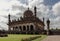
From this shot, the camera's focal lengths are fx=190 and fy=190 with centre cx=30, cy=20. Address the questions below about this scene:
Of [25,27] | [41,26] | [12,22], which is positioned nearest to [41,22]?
[41,26]

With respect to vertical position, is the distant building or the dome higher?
the dome

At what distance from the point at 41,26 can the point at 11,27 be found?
12980 mm

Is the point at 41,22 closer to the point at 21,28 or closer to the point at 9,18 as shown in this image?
the point at 21,28

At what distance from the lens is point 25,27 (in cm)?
7881

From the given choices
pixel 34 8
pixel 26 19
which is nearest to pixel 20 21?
pixel 26 19

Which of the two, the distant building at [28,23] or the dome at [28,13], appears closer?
the distant building at [28,23]

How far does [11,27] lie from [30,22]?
10261mm

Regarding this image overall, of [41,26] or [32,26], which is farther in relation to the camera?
[41,26]

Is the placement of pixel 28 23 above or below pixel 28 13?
below

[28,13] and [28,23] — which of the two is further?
[28,13]

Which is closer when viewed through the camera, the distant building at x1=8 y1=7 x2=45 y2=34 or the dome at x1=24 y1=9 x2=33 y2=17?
the distant building at x1=8 y1=7 x2=45 y2=34

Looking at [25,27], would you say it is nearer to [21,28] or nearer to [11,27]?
[21,28]

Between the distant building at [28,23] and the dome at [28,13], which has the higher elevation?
the dome at [28,13]

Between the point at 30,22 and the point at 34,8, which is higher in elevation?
the point at 34,8
